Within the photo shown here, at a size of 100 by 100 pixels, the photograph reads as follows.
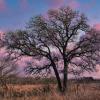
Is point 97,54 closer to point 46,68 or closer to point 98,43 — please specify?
point 98,43

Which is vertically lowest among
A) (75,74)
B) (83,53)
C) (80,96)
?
(80,96)

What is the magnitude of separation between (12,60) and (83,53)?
7.85m

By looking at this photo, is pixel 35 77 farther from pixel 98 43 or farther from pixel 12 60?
pixel 98 43

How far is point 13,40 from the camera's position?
127ft

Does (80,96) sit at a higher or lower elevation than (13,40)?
lower

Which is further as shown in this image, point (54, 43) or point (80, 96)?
point (54, 43)

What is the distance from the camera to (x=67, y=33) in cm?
3925

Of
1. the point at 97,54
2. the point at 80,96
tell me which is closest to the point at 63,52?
the point at 97,54

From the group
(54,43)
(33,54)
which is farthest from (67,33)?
(33,54)

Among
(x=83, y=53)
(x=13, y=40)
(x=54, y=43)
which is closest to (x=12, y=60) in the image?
(x=13, y=40)

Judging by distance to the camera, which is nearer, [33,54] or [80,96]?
[80,96]

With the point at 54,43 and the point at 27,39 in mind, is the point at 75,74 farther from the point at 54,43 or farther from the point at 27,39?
the point at 27,39

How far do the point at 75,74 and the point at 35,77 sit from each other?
178 inches

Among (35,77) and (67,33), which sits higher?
(67,33)
